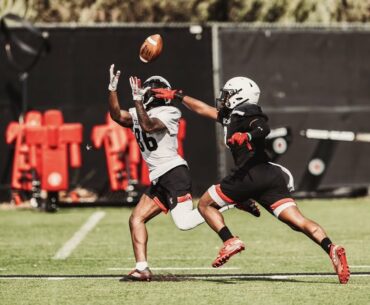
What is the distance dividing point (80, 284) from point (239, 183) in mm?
1690

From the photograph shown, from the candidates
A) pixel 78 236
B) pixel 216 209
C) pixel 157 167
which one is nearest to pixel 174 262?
pixel 157 167

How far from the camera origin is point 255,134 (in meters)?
10.6

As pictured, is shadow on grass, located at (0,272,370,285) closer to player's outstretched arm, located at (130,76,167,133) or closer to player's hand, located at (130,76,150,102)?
player's outstretched arm, located at (130,76,167,133)

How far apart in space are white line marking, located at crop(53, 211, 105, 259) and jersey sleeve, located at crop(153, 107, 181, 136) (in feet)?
8.40

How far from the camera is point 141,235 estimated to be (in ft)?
36.8

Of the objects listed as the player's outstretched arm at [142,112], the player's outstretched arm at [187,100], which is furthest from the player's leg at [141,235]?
the player's outstretched arm at [187,100]

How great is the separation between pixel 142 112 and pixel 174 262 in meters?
2.39

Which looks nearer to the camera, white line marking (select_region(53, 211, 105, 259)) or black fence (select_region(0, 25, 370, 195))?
white line marking (select_region(53, 211, 105, 259))

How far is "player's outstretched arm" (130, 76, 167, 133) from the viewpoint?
1091 centimetres

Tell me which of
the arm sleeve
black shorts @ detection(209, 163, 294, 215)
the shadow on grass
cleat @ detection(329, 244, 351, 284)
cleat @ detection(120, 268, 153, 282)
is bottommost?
the shadow on grass

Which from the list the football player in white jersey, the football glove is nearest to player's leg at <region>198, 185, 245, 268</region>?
the football player in white jersey

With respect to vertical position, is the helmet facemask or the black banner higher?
the helmet facemask

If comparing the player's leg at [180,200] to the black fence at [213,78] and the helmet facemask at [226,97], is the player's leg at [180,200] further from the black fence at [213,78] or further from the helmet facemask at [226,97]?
the black fence at [213,78]

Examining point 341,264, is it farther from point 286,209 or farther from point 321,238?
point 286,209
